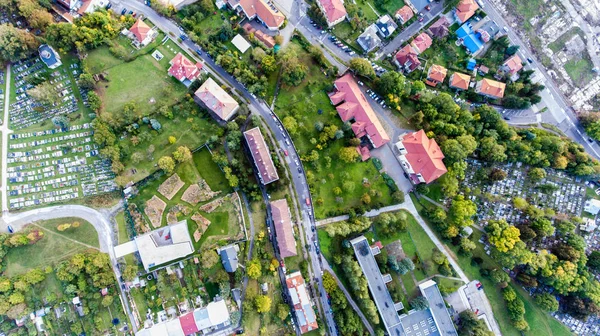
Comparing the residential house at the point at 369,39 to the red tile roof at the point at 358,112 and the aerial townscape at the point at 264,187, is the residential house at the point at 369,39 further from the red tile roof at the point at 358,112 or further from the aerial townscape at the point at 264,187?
the red tile roof at the point at 358,112

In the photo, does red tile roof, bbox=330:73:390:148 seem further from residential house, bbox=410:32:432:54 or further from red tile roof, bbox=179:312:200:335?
red tile roof, bbox=179:312:200:335

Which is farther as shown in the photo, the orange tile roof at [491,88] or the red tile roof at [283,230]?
the orange tile roof at [491,88]

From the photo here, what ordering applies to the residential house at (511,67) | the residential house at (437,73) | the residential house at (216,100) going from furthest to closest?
1. the residential house at (511,67)
2. the residential house at (437,73)
3. the residential house at (216,100)

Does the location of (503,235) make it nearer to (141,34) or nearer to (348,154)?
(348,154)

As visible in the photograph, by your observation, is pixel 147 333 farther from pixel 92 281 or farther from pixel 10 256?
pixel 10 256

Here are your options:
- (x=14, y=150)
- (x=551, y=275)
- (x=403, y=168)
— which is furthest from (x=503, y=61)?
(x=14, y=150)

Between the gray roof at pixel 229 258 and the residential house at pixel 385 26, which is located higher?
the residential house at pixel 385 26

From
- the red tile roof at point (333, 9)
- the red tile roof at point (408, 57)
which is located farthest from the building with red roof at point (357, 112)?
the red tile roof at point (333, 9)

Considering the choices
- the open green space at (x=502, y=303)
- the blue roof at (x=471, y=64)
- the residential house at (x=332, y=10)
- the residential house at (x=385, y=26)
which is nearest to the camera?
the open green space at (x=502, y=303)
